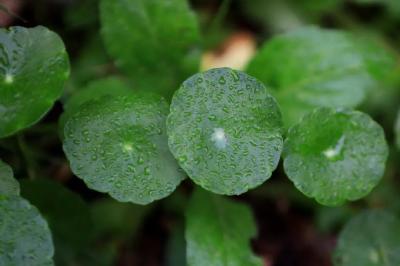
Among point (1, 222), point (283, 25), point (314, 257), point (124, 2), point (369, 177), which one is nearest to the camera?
point (1, 222)

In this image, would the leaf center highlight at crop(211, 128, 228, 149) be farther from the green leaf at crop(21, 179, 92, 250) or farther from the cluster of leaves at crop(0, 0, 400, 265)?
the green leaf at crop(21, 179, 92, 250)

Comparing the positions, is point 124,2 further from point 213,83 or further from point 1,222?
point 1,222

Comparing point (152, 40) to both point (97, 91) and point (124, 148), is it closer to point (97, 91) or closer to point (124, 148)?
point (97, 91)

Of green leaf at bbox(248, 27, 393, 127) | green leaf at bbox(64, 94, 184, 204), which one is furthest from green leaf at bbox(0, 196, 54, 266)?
green leaf at bbox(248, 27, 393, 127)

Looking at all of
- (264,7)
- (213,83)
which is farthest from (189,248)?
(264,7)

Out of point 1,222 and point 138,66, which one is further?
point 138,66

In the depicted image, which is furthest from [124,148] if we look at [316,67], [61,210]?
[316,67]

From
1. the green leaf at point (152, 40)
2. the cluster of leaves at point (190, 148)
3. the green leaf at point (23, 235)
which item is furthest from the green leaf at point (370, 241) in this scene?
the green leaf at point (23, 235)
